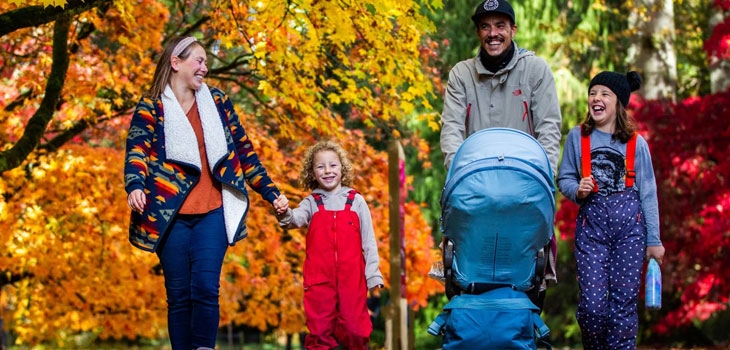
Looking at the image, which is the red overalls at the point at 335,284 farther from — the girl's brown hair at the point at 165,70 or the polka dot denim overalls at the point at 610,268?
the girl's brown hair at the point at 165,70

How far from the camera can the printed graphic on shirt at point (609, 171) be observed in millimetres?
5859

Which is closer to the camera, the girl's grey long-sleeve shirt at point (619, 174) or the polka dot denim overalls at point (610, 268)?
the polka dot denim overalls at point (610, 268)

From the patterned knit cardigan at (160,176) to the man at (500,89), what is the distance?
109 cm

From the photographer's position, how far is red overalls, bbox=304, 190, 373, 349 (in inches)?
246

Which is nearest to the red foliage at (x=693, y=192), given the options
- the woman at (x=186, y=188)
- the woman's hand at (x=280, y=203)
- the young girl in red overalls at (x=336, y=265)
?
the young girl in red overalls at (x=336, y=265)

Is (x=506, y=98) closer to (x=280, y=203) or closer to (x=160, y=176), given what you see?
(x=280, y=203)

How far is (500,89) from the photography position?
5840 millimetres

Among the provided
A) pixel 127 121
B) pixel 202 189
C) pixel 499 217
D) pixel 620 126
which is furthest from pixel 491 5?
pixel 127 121

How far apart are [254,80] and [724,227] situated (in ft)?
17.7

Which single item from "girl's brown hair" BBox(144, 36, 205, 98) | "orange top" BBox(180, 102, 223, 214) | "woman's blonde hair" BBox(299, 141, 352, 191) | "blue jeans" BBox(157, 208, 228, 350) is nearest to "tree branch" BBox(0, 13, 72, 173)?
"woman's blonde hair" BBox(299, 141, 352, 191)

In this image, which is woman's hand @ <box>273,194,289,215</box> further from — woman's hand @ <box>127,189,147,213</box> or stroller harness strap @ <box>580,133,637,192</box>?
stroller harness strap @ <box>580,133,637,192</box>

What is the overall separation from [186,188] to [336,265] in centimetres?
137

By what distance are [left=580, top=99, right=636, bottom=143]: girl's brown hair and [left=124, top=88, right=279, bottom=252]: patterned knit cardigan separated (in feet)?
6.20

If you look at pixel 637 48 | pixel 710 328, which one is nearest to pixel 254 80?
pixel 637 48
